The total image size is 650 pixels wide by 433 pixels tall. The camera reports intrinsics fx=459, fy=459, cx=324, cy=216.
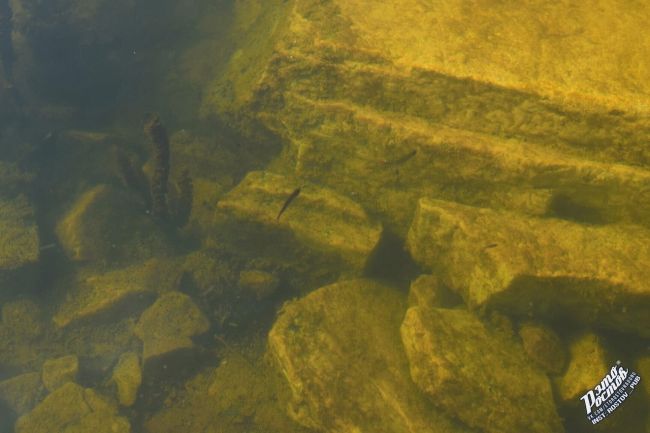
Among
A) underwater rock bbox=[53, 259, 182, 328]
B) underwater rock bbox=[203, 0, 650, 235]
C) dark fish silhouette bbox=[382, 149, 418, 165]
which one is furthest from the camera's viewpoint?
underwater rock bbox=[53, 259, 182, 328]

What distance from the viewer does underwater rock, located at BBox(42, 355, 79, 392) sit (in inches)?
159

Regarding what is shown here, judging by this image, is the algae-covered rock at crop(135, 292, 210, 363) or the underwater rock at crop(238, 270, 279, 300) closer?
the algae-covered rock at crop(135, 292, 210, 363)

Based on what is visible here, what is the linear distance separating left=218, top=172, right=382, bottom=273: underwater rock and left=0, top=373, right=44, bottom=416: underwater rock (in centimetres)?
233

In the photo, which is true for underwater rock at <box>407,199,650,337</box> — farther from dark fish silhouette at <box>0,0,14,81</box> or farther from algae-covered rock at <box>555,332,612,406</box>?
dark fish silhouette at <box>0,0,14,81</box>

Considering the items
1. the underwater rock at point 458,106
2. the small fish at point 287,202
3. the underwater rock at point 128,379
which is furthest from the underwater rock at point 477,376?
the underwater rock at point 128,379

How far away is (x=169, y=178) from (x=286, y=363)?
2639mm

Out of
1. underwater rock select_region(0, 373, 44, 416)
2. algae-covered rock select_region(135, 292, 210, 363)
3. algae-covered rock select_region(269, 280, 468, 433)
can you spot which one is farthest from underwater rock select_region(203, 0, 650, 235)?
underwater rock select_region(0, 373, 44, 416)

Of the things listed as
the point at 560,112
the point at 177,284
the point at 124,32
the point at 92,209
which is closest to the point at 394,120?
the point at 560,112

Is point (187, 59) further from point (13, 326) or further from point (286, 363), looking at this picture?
point (286, 363)

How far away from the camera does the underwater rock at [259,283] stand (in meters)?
4.08

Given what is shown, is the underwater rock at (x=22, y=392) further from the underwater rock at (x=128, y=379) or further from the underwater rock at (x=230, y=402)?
the underwater rock at (x=230, y=402)

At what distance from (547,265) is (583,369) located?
2.29 ft

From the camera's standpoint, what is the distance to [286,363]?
10.6 ft

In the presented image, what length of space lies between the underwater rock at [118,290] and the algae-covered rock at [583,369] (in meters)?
3.37
